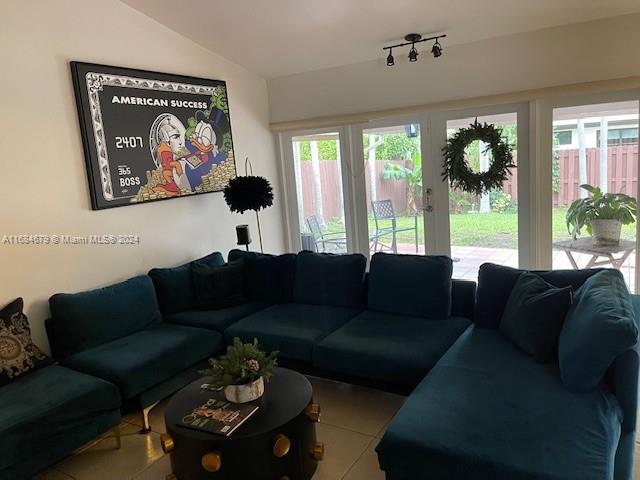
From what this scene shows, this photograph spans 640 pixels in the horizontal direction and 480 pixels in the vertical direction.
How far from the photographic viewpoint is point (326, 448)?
2646 mm

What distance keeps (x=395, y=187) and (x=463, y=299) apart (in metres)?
1.82

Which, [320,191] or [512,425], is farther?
[320,191]

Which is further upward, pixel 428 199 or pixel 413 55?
pixel 413 55

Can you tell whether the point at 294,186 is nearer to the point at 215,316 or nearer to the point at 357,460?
the point at 215,316

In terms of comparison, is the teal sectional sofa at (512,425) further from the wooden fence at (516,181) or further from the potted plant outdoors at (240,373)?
the wooden fence at (516,181)

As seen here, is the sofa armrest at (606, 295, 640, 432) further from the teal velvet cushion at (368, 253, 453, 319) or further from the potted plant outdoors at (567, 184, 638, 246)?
the potted plant outdoors at (567, 184, 638, 246)

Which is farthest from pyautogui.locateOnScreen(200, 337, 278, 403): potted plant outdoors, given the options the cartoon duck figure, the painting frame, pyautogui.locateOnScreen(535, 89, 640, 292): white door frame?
pyautogui.locateOnScreen(535, 89, 640, 292): white door frame

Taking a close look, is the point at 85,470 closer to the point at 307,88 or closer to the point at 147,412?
the point at 147,412

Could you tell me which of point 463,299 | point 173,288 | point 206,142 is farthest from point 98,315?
point 463,299

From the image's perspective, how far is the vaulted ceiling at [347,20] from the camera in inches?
138

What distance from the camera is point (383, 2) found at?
349cm

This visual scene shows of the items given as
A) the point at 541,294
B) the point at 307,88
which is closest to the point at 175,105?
the point at 307,88

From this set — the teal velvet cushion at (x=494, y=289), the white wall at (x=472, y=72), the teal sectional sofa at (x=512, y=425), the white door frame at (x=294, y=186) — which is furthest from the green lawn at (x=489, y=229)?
the teal sectional sofa at (x=512, y=425)

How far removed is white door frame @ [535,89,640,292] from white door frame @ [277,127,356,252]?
182cm
